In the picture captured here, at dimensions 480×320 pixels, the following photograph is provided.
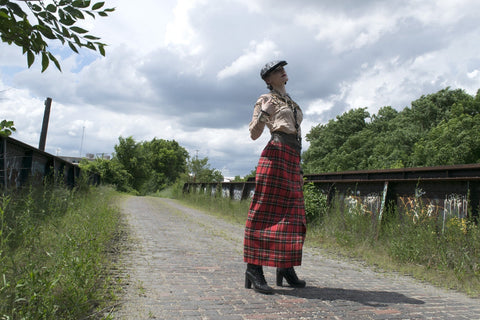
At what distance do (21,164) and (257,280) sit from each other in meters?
6.20

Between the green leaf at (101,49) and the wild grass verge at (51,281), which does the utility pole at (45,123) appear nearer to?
the wild grass verge at (51,281)

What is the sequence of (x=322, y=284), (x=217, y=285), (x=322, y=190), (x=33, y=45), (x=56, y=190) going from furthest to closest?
(x=322, y=190) < (x=56, y=190) < (x=322, y=284) < (x=217, y=285) < (x=33, y=45)

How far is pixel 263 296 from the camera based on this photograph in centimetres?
350

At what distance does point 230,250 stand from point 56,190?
156 inches

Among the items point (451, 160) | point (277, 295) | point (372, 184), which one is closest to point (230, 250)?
point (277, 295)

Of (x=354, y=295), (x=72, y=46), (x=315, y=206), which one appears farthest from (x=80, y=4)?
(x=315, y=206)

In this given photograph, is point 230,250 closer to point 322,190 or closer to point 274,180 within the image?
point 274,180

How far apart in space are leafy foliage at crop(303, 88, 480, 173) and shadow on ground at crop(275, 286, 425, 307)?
28409mm

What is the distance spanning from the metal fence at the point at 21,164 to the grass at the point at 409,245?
220 inches

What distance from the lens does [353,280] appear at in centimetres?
451

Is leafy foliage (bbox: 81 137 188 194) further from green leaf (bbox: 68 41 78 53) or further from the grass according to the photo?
green leaf (bbox: 68 41 78 53)

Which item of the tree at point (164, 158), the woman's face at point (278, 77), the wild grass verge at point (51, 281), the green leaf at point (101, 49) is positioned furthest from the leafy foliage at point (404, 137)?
the tree at point (164, 158)

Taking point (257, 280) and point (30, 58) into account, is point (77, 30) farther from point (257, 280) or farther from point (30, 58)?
Answer: point (257, 280)

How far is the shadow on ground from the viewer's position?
11.5ft
